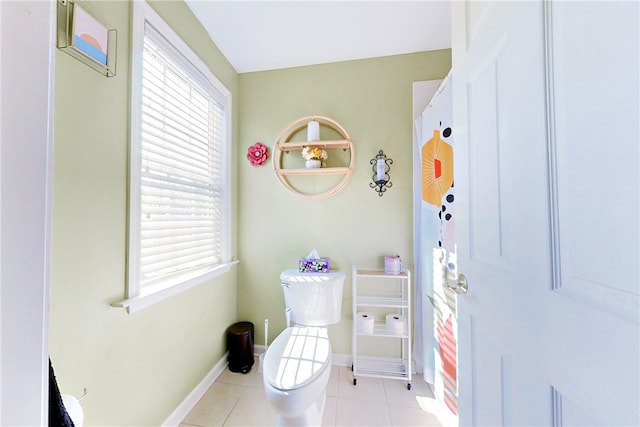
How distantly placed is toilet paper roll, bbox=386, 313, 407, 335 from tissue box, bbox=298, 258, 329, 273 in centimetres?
55

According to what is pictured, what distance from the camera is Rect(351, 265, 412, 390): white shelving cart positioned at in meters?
1.58

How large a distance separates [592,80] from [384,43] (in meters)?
1.65

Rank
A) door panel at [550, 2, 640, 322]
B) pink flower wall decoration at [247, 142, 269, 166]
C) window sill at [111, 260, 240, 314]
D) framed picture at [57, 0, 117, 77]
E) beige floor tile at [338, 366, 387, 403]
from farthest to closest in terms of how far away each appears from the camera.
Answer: pink flower wall decoration at [247, 142, 269, 166] < beige floor tile at [338, 366, 387, 403] < window sill at [111, 260, 240, 314] < framed picture at [57, 0, 117, 77] < door panel at [550, 2, 640, 322]

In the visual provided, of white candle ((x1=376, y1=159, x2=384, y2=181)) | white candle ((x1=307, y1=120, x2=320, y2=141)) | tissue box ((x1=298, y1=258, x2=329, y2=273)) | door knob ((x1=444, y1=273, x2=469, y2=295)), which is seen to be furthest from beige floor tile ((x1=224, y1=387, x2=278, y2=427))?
white candle ((x1=307, y1=120, x2=320, y2=141))

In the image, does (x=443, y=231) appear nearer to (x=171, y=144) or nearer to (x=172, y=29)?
(x=171, y=144)

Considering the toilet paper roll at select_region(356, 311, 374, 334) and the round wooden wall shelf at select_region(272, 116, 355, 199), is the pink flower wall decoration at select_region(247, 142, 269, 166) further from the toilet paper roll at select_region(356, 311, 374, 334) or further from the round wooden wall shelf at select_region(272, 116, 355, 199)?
the toilet paper roll at select_region(356, 311, 374, 334)

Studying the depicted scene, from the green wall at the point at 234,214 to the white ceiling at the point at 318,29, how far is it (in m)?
0.09

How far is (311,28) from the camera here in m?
1.50

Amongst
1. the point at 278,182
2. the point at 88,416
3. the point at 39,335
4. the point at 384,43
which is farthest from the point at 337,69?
the point at 88,416

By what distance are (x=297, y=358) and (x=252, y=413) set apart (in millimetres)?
523

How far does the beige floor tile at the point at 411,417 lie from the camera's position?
128 cm

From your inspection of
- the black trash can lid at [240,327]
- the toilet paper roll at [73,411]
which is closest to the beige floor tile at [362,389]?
the black trash can lid at [240,327]

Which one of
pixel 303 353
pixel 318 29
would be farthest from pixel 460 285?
pixel 318 29

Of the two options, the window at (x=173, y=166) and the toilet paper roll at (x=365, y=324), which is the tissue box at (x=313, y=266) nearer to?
the toilet paper roll at (x=365, y=324)
